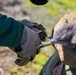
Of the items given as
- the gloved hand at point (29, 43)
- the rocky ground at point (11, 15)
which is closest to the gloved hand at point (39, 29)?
the gloved hand at point (29, 43)

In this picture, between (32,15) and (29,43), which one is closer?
(29,43)

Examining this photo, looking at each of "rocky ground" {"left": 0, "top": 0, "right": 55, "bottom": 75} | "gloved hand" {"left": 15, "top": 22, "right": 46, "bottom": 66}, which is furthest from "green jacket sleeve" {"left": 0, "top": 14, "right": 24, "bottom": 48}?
"rocky ground" {"left": 0, "top": 0, "right": 55, "bottom": 75}

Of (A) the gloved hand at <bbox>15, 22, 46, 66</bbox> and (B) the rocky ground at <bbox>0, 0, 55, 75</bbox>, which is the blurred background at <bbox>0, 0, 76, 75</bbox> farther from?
(A) the gloved hand at <bbox>15, 22, 46, 66</bbox>

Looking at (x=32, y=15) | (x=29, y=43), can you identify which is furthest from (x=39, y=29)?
(x=32, y=15)

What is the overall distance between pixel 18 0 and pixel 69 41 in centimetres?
222

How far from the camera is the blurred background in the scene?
2518 mm

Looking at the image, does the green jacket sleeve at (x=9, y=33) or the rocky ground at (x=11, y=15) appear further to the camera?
the rocky ground at (x=11, y=15)

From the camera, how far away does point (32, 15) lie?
302 cm

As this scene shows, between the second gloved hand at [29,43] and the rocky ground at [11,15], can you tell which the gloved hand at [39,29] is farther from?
the rocky ground at [11,15]

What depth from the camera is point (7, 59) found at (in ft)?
8.50

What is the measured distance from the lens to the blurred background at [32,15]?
2.52 metres

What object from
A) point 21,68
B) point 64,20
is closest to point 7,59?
point 21,68

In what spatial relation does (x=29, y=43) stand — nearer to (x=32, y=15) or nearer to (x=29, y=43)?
(x=29, y=43)

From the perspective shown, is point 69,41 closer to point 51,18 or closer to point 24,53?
point 24,53
